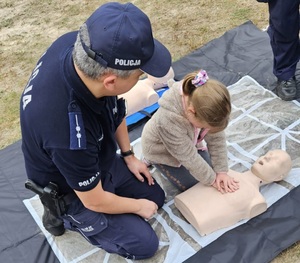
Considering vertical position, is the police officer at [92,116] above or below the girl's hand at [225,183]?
above

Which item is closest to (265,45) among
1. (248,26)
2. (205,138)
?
(248,26)

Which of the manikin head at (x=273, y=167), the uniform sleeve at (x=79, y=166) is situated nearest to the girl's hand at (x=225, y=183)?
the manikin head at (x=273, y=167)

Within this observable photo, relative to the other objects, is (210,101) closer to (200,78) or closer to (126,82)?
(200,78)

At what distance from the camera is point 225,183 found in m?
2.54

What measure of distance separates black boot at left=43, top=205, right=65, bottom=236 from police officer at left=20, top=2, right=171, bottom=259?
32 millimetres

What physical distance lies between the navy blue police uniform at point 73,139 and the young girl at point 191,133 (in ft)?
0.93

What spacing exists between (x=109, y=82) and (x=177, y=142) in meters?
0.83

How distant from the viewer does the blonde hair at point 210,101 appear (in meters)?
2.15

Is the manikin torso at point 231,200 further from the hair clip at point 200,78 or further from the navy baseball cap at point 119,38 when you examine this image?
the navy baseball cap at point 119,38

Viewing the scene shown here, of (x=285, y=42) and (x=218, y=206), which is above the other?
(x=285, y=42)

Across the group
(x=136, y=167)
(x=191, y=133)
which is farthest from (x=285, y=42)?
(x=136, y=167)

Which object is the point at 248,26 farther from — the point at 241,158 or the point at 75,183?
the point at 75,183

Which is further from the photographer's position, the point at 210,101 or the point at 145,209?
the point at 145,209

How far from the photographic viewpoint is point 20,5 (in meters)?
5.28
